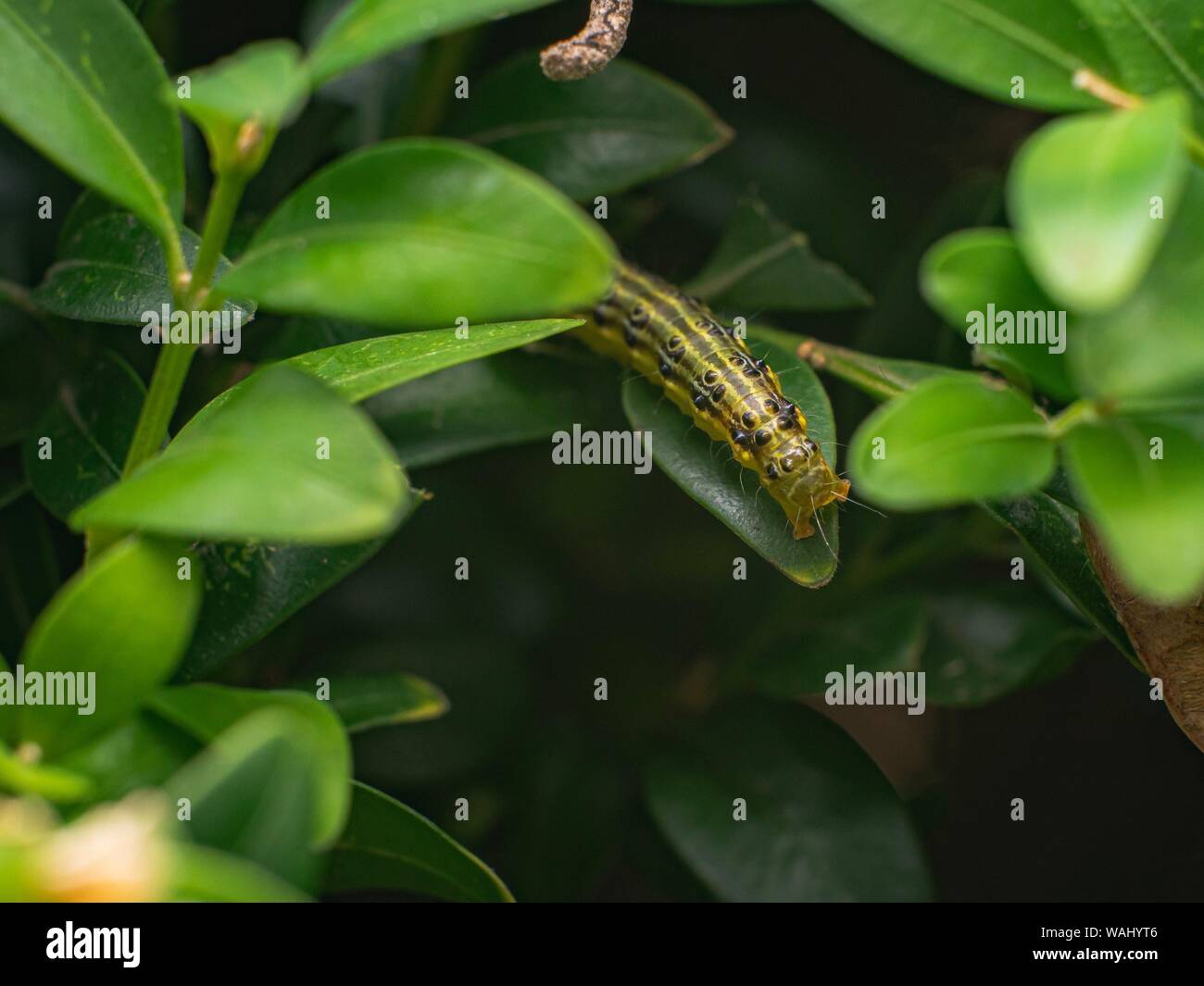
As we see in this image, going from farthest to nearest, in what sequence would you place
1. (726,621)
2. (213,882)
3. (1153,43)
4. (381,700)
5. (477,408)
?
(726,621)
(477,408)
(381,700)
(1153,43)
(213,882)

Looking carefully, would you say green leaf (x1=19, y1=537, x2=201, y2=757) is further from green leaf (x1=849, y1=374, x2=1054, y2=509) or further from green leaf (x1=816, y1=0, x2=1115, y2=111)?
green leaf (x1=816, y1=0, x2=1115, y2=111)

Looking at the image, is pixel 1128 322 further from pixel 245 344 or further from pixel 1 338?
pixel 1 338

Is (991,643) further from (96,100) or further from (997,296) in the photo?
(96,100)

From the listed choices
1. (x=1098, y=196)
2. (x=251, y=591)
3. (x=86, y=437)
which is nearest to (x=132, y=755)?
(x=251, y=591)

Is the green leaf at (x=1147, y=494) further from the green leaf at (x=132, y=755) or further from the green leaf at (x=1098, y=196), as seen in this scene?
the green leaf at (x=132, y=755)
